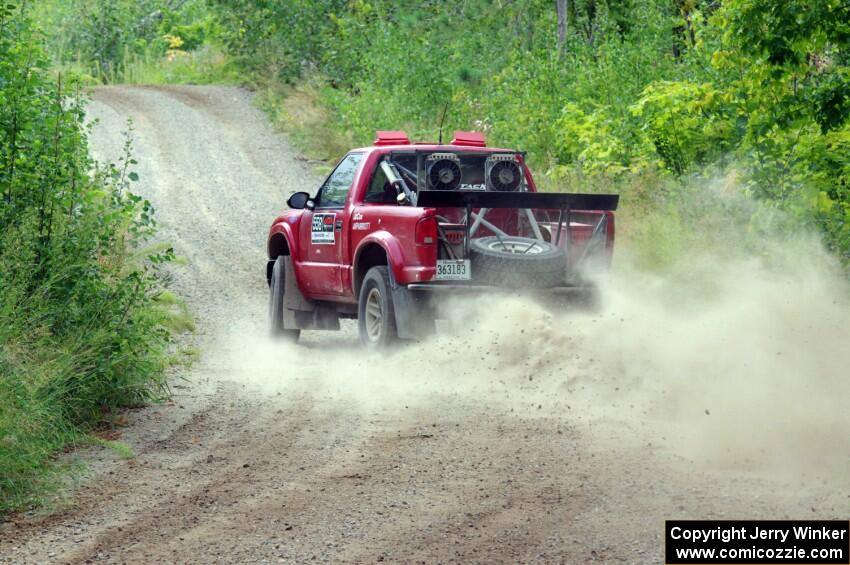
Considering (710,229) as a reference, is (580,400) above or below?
below

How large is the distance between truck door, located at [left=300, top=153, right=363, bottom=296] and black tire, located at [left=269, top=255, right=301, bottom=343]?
0.36 meters

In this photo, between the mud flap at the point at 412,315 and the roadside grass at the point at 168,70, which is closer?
the mud flap at the point at 412,315

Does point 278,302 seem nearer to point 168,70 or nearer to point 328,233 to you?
point 328,233

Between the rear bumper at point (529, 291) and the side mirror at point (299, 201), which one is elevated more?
the side mirror at point (299, 201)

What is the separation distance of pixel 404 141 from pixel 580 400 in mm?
4104

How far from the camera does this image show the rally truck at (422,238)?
10477 millimetres

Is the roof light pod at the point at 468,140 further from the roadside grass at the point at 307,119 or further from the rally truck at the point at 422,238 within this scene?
the roadside grass at the point at 307,119

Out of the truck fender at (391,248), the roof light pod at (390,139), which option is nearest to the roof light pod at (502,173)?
the roof light pod at (390,139)

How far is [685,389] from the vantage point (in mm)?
8430

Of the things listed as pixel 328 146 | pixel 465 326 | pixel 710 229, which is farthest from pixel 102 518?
pixel 328 146

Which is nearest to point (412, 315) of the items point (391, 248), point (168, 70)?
point (391, 248)

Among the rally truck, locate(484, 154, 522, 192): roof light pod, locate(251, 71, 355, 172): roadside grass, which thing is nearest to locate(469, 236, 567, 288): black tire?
the rally truck

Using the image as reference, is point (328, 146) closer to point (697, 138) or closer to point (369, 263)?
point (697, 138)

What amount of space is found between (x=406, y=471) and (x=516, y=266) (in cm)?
358
